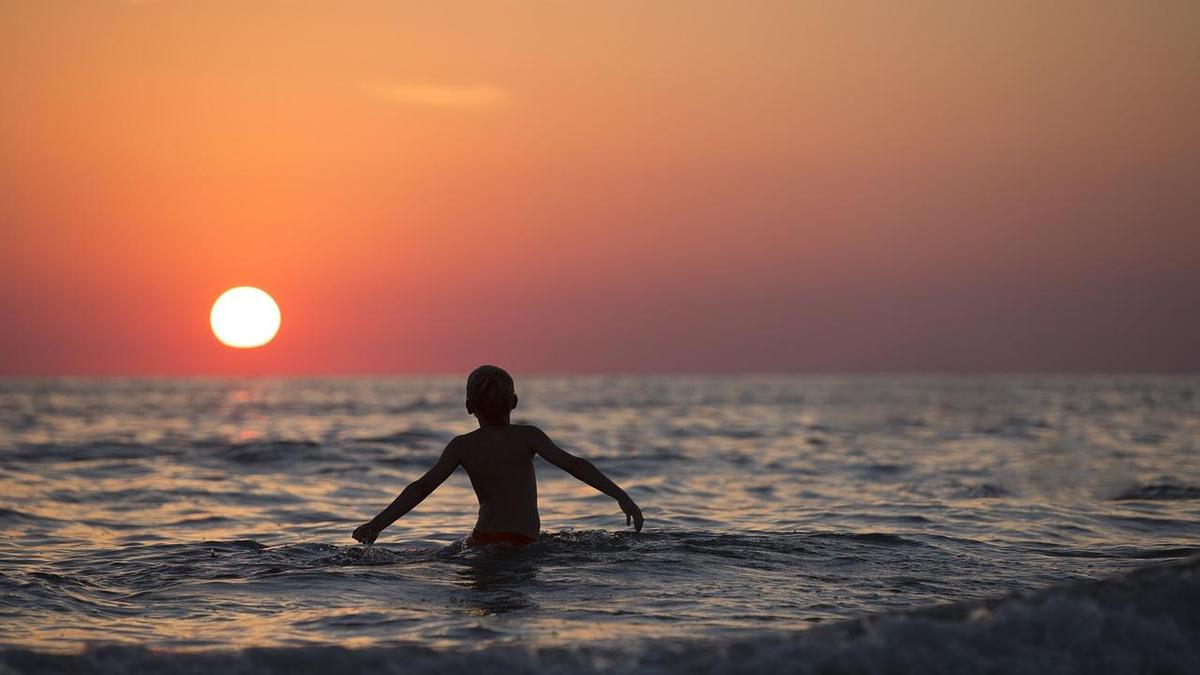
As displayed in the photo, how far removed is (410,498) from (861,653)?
12.6 feet

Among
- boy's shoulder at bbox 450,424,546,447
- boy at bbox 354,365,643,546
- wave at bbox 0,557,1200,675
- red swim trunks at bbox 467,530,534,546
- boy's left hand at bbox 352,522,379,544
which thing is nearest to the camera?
wave at bbox 0,557,1200,675

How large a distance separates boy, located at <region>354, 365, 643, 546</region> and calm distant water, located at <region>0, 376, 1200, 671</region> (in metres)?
0.24

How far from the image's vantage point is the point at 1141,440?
80.5 feet

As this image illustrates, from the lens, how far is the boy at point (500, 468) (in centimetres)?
802

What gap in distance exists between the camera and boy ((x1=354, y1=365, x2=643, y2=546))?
26.3ft

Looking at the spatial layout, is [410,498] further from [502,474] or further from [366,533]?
[502,474]

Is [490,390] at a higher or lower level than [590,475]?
higher

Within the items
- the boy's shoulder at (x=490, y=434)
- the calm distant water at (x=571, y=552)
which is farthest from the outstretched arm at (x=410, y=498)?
the calm distant water at (x=571, y=552)

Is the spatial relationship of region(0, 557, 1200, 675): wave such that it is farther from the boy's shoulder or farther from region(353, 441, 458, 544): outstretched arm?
the boy's shoulder

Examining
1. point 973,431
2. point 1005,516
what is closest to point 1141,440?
point 973,431

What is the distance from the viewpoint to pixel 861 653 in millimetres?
4961

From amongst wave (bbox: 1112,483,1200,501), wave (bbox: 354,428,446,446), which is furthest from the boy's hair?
wave (bbox: 354,428,446,446)

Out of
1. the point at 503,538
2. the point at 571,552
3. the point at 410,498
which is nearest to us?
the point at 410,498

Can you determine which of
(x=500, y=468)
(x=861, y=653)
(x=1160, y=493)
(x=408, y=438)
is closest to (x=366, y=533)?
(x=500, y=468)
